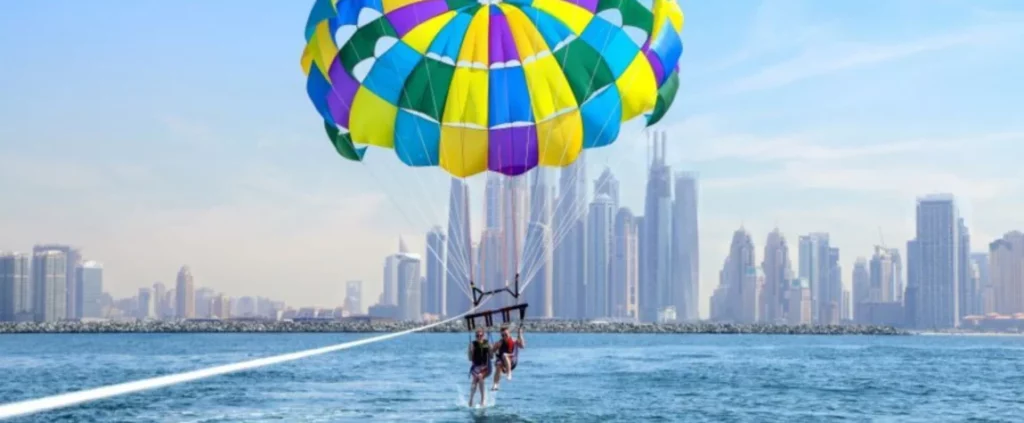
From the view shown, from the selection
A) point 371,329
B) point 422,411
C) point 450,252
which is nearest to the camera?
point 450,252

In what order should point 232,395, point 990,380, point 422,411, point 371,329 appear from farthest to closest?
point 371,329, point 990,380, point 232,395, point 422,411

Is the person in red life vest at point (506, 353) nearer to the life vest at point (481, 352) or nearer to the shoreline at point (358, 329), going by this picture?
the life vest at point (481, 352)

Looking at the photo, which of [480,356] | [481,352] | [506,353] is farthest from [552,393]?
[506,353]

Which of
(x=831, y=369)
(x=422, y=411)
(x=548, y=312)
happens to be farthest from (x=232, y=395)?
(x=548, y=312)

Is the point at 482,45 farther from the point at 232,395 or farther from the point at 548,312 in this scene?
the point at 548,312

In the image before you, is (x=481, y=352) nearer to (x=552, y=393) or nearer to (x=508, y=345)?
(x=508, y=345)

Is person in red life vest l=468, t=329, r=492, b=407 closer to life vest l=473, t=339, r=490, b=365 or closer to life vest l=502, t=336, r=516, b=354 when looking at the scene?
life vest l=473, t=339, r=490, b=365

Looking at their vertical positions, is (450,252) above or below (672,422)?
above
